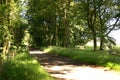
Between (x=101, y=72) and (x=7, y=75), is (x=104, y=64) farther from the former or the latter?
(x=7, y=75)

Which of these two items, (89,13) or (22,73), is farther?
(89,13)

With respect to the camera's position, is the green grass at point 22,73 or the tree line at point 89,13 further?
the tree line at point 89,13

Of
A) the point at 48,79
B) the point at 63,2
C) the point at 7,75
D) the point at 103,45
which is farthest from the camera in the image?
the point at 103,45

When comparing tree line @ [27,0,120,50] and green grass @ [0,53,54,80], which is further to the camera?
tree line @ [27,0,120,50]

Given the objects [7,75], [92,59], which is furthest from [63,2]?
[7,75]

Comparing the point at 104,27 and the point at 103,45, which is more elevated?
the point at 104,27

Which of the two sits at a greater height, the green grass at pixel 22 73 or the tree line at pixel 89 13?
the tree line at pixel 89 13

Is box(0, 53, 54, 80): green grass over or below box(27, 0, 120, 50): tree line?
below

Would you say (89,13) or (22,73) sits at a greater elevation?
(89,13)

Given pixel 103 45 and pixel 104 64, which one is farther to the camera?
pixel 103 45

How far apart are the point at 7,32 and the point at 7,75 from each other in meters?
3.57

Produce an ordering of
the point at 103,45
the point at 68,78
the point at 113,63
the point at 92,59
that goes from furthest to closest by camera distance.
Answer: the point at 103,45 → the point at 92,59 → the point at 113,63 → the point at 68,78

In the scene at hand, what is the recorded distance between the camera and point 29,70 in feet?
43.8

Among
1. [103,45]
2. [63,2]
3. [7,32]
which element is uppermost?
[63,2]
